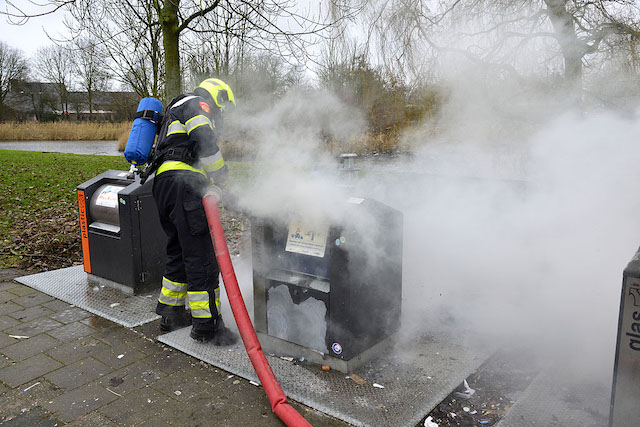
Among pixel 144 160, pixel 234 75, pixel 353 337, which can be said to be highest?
pixel 234 75

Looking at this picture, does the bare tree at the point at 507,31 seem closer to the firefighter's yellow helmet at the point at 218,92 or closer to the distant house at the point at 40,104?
the firefighter's yellow helmet at the point at 218,92

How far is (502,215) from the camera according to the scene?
4180 millimetres

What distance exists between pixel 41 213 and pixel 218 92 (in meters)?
5.90

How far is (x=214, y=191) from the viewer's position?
350 centimetres

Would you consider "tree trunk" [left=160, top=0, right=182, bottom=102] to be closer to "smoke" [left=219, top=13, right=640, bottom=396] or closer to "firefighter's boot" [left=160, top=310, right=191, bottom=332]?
"smoke" [left=219, top=13, right=640, bottom=396]

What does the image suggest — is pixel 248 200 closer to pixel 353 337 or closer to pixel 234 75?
pixel 353 337

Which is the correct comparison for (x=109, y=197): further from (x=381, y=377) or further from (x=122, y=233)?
(x=381, y=377)

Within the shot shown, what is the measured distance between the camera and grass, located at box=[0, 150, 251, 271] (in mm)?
5926

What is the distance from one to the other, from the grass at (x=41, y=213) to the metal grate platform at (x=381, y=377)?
1714 mm

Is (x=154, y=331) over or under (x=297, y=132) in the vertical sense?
under

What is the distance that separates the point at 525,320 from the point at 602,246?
0.84m

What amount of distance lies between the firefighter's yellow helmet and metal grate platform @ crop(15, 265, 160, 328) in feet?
6.45

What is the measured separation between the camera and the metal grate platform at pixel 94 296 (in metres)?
4.11

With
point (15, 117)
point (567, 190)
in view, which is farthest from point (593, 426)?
point (15, 117)
